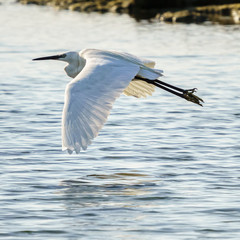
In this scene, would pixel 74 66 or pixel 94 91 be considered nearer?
pixel 94 91

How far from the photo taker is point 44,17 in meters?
48.7

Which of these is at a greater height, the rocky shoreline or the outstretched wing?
the outstretched wing

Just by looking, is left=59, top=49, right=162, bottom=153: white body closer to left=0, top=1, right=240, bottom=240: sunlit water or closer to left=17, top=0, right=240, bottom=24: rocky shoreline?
left=0, top=1, right=240, bottom=240: sunlit water

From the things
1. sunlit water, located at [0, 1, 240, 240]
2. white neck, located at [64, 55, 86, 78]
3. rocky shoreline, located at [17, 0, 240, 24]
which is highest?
white neck, located at [64, 55, 86, 78]

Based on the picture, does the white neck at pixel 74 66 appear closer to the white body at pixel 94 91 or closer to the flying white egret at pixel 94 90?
the flying white egret at pixel 94 90

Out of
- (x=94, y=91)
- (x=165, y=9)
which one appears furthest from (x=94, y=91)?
(x=165, y=9)

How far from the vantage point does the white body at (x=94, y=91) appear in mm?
8508

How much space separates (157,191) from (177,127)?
14.6ft

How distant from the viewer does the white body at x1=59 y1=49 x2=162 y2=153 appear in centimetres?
851

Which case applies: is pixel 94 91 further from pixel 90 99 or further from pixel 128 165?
pixel 128 165

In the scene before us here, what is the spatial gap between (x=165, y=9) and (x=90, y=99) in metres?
40.2

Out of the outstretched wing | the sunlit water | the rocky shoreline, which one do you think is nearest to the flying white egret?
the outstretched wing

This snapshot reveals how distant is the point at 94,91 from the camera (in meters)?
9.09

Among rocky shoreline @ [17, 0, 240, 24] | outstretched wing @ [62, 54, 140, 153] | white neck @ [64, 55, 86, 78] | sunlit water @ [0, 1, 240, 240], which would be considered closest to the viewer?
sunlit water @ [0, 1, 240, 240]
